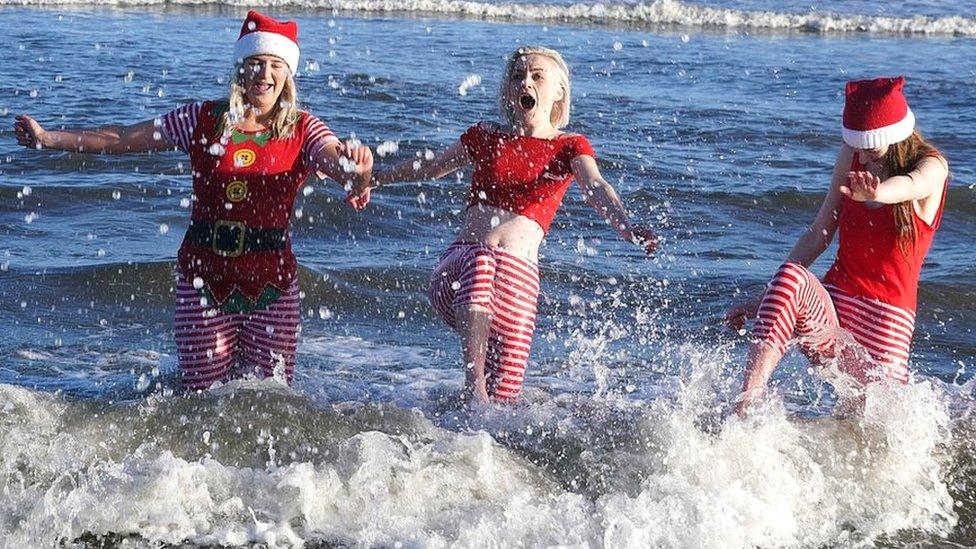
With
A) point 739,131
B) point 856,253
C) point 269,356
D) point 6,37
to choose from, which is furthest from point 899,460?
point 6,37

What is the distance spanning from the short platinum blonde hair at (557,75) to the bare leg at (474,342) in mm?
856

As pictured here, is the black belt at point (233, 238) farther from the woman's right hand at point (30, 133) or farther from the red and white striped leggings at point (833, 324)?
the red and white striped leggings at point (833, 324)

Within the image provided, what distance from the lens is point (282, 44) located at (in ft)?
18.5

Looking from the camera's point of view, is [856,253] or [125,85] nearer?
[856,253]

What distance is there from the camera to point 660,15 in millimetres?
23859

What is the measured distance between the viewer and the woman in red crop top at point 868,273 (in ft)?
18.0

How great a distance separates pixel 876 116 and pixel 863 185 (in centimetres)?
49

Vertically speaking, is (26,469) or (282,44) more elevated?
(282,44)

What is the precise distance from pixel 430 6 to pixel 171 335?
1666 cm

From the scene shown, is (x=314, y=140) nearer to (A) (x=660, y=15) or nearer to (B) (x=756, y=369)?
(B) (x=756, y=369)

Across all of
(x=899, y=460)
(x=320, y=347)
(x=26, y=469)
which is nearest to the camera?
(x=26, y=469)

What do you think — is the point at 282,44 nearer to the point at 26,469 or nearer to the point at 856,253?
the point at 26,469

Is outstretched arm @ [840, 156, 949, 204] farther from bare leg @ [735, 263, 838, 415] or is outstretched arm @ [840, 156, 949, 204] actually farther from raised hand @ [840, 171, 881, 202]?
bare leg @ [735, 263, 838, 415]

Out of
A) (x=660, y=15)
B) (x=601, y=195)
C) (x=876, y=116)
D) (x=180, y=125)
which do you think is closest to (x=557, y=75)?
(x=601, y=195)
